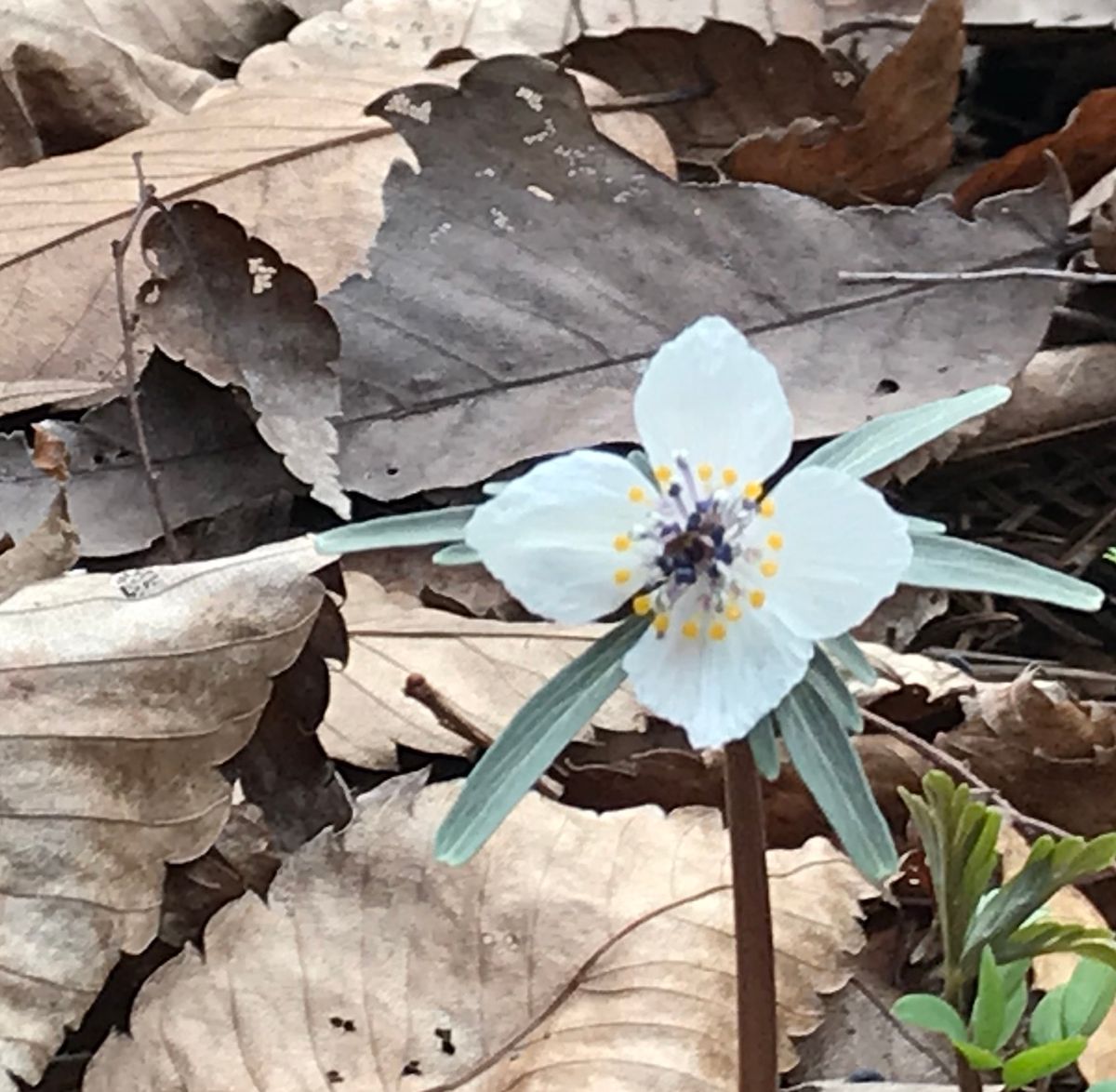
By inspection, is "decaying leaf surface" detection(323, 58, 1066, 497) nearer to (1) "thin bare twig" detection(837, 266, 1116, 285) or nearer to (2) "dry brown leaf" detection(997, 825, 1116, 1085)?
(1) "thin bare twig" detection(837, 266, 1116, 285)

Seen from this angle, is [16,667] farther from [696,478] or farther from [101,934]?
[696,478]

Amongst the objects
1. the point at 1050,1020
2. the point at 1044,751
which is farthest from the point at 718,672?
the point at 1044,751

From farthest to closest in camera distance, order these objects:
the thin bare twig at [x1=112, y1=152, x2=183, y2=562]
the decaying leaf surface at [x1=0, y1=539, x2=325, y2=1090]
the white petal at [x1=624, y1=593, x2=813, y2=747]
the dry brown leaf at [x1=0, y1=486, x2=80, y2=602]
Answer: the thin bare twig at [x1=112, y1=152, x2=183, y2=562] < the dry brown leaf at [x1=0, y1=486, x2=80, y2=602] < the decaying leaf surface at [x1=0, y1=539, x2=325, y2=1090] < the white petal at [x1=624, y1=593, x2=813, y2=747]

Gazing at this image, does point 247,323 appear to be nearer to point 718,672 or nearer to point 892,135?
point 892,135

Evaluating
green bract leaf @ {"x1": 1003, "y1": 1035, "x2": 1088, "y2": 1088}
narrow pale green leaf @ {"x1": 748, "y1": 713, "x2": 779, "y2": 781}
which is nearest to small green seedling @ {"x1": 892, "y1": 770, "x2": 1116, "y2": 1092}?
green bract leaf @ {"x1": 1003, "y1": 1035, "x2": 1088, "y2": 1088}

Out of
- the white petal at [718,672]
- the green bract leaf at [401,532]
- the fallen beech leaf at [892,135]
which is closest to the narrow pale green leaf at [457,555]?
the green bract leaf at [401,532]

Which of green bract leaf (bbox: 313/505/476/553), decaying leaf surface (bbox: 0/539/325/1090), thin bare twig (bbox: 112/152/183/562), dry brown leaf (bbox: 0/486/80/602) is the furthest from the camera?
thin bare twig (bbox: 112/152/183/562)

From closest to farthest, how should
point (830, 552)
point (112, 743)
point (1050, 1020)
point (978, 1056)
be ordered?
1. point (830, 552)
2. point (978, 1056)
3. point (1050, 1020)
4. point (112, 743)
